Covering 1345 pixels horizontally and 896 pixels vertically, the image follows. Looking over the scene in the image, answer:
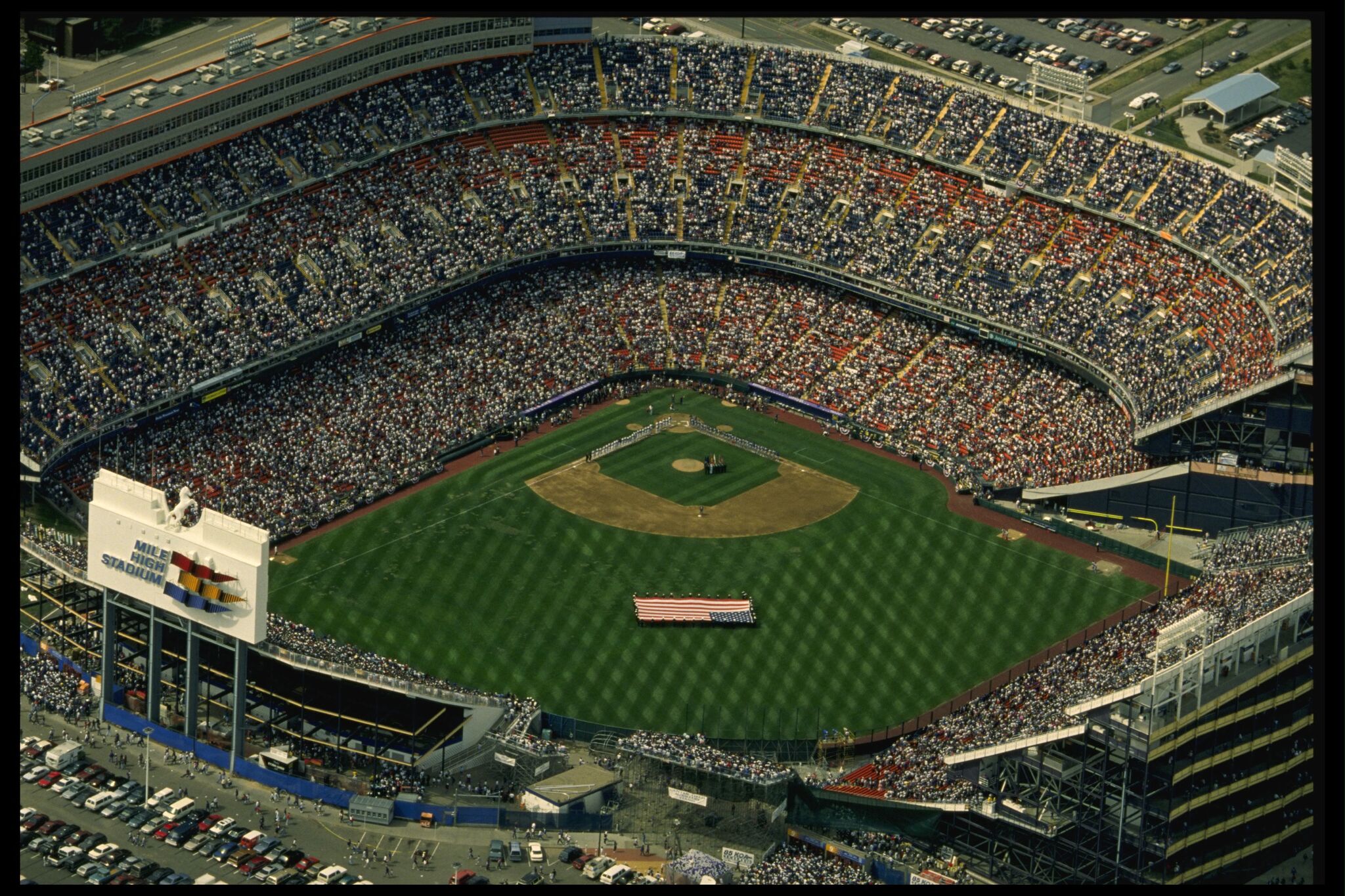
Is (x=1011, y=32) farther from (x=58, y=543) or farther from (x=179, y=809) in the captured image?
(x=179, y=809)

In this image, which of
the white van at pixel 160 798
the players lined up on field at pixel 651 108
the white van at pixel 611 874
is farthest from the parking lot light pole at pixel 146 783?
the players lined up on field at pixel 651 108

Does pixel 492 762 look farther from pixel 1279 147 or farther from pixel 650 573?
pixel 1279 147

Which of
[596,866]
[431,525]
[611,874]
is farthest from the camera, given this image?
[431,525]

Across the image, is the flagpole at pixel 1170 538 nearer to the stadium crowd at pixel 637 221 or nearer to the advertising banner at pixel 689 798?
the stadium crowd at pixel 637 221

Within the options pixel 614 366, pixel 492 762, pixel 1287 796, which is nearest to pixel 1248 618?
pixel 1287 796

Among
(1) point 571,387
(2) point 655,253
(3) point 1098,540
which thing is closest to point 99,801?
(1) point 571,387

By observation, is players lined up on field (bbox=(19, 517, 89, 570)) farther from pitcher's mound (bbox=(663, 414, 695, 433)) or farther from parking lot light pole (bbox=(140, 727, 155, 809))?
pitcher's mound (bbox=(663, 414, 695, 433))
